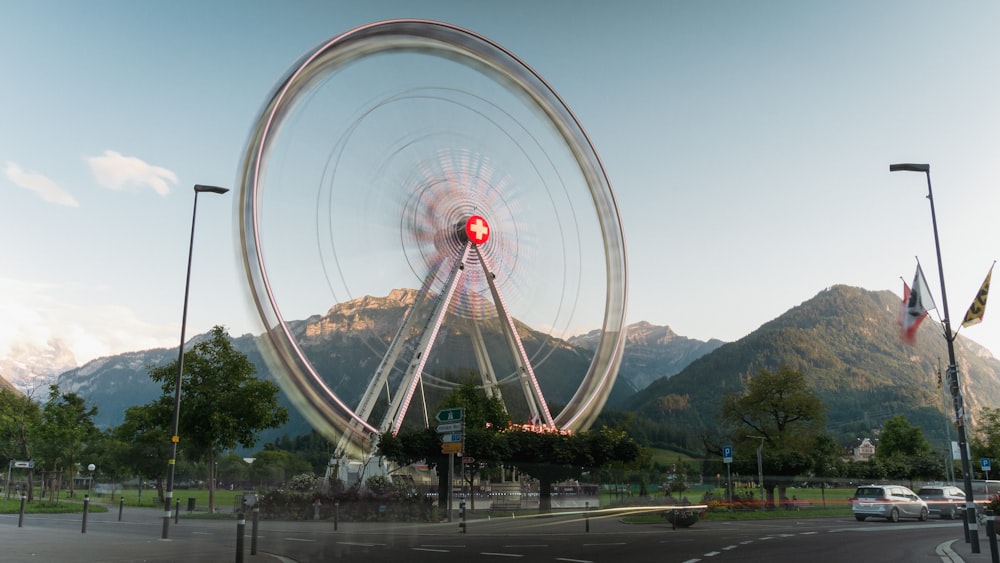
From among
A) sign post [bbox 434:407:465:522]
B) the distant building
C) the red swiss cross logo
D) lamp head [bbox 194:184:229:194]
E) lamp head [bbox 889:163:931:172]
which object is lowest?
the distant building

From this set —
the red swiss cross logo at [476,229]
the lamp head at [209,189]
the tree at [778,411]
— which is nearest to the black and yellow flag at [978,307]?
the lamp head at [209,189]

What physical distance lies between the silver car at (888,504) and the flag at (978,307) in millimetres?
15770

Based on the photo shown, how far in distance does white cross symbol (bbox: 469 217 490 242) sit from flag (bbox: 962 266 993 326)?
22202mm

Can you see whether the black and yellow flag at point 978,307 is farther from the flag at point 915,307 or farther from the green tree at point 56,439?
the green tree at point 56,439

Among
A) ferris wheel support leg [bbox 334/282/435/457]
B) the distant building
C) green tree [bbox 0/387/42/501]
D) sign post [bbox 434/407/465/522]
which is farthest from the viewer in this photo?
the distant building

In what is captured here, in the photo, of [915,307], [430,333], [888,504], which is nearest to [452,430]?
[430,333]

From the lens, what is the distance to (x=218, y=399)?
38250 mm

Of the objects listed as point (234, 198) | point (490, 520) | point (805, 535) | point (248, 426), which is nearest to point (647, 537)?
point (805, 535)

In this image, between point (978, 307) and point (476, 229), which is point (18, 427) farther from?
point (978, 307)

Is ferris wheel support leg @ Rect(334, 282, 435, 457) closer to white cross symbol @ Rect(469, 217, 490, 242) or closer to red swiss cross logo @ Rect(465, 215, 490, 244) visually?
red swiss cross logo @ Rect(465, 215, 490, 244)

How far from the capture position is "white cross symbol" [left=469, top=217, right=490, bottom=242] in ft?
118

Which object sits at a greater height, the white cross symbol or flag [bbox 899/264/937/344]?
the white cross symbol

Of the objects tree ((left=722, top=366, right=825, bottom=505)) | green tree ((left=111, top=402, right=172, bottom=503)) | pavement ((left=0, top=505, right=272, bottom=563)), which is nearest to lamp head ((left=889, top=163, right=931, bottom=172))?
pavement ((left=0, top=505, right=272, bottom=563))

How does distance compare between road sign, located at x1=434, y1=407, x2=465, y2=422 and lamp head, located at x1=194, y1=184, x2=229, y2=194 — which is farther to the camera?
road sign, located at x1=434, y1=407, x2=465, y2=422
